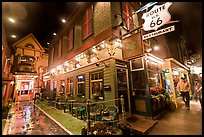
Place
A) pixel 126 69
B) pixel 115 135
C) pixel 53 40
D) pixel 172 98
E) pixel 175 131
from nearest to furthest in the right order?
1. pixel 115 135
2. pixel 175 131
3. pixel 126 69
4. pixel 172 98
5. pixel 53 40

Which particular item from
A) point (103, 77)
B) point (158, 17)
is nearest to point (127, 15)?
point (158, 17)

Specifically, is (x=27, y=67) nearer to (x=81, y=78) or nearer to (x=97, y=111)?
(x=81, y=78)

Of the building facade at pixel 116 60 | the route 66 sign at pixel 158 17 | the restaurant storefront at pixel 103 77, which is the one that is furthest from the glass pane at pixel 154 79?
the route 66 sign at pixel 158 17

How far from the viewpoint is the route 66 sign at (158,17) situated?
12.4 feet

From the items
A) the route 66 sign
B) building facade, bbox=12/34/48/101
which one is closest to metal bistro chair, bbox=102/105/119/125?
the route 66 sign

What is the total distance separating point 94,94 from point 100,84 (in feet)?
2.31

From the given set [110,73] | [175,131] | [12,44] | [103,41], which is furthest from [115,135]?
[12,44]

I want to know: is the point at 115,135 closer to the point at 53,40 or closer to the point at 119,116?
the point at 119,116

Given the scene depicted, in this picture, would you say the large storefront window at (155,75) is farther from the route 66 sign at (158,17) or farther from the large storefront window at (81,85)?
the large storefront window at (81,85)

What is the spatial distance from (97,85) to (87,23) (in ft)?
15.2

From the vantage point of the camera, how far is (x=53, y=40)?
1405cm

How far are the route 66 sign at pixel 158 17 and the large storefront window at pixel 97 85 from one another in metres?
3.50

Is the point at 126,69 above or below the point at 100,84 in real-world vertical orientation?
above

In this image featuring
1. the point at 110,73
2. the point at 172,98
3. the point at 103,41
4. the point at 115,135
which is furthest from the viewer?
the point at 172,98
